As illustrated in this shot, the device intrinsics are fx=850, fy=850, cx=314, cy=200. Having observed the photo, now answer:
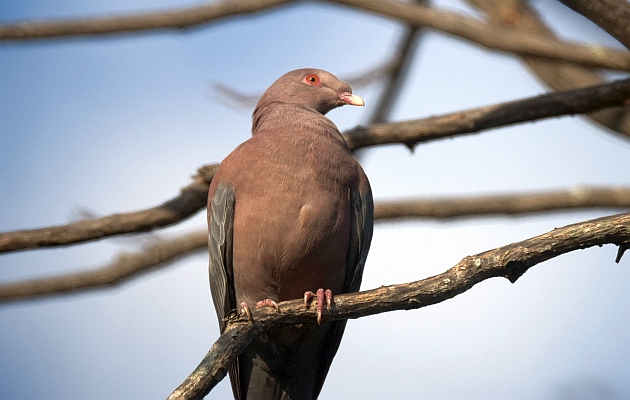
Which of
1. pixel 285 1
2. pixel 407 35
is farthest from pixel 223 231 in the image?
pixel 407 35

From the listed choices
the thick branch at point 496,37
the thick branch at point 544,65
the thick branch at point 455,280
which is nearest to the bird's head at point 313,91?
the thick branch at point 496,37

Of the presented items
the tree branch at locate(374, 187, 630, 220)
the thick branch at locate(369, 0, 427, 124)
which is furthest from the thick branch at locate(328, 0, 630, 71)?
the thick branch at locate(369, 0, 427, 124)

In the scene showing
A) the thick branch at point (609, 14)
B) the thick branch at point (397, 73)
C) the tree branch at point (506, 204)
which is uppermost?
the thick branch at point (397, 73)

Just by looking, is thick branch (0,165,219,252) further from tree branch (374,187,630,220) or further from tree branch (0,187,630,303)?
tree branch (374,187,630,220)

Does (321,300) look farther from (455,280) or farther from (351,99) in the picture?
(351,99)

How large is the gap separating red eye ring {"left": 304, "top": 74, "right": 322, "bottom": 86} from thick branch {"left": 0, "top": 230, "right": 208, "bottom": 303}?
1.85 metres

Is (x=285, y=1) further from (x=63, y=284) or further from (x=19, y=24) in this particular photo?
(x=63, y=284)

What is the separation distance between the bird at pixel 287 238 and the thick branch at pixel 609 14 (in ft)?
5.96

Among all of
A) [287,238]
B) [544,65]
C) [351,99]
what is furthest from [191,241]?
[544,65]

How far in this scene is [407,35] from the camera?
30.5 ft

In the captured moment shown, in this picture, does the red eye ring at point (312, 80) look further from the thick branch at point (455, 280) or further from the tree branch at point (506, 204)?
the thick branch at point (455, 280)

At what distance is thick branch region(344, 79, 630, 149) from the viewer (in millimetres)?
6824

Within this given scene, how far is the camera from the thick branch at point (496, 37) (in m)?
7.18

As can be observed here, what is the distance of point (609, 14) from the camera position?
17.5ft
